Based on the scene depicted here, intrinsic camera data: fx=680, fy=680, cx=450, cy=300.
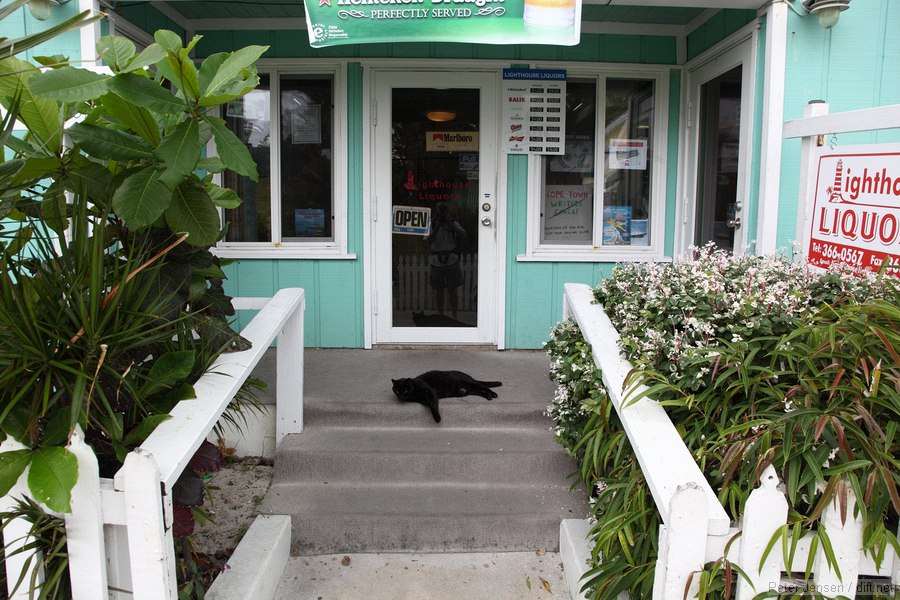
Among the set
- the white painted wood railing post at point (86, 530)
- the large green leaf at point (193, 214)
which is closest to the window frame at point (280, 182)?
the large green leaf at point (193, 214)

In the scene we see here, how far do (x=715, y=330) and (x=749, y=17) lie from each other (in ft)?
8.90

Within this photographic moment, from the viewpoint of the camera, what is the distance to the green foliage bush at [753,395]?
1906 mm

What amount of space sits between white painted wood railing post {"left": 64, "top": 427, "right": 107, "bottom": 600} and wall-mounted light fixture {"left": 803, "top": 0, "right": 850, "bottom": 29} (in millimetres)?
4191

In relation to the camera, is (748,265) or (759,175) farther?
(759,175)

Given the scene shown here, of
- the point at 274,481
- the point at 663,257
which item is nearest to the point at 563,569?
the point at 274,481

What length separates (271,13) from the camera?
4992 mm

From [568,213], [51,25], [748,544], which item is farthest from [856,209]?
[51,25]

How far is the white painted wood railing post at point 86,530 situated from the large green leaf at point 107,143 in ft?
2.70

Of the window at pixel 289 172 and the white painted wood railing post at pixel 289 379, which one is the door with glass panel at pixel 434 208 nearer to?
the window at pixel 289 172

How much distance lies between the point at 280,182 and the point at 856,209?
389 cm

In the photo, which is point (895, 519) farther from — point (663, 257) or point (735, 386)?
point (663, 257)

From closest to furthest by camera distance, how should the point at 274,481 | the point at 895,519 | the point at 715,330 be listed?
the point at 895,519 → the point at 715,330 → the point at 274,481

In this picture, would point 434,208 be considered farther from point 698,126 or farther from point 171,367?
point 171,367

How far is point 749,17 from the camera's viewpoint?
4.23 meters
